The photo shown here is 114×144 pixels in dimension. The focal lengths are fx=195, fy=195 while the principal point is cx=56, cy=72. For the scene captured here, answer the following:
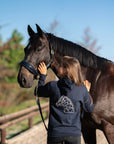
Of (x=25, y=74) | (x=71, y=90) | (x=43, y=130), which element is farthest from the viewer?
(x=43, y=130)

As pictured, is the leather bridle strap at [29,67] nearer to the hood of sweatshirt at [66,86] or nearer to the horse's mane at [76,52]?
the horse's mane at [76,52]

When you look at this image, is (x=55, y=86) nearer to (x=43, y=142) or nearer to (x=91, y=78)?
(x=91, y=78)

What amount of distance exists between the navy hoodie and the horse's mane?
2.49 feet

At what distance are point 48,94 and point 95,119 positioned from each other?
2.81ft

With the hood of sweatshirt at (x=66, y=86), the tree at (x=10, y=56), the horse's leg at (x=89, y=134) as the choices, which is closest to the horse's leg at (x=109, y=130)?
the horse's leg at (x=89, y=134)

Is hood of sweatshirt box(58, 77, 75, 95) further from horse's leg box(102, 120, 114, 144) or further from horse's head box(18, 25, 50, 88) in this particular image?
horse's leg box(102, 120, 114, 144)

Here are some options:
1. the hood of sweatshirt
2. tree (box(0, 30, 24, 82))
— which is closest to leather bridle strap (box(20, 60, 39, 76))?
A: the hood of sweatshirt

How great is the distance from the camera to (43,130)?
5770 mm

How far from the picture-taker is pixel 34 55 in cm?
247

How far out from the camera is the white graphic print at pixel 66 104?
193cm

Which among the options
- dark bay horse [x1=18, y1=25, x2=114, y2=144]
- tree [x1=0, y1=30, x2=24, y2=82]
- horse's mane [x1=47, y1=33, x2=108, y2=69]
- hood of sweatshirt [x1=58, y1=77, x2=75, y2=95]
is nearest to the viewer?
hood of sweatshirt [x1=58, y1=77, x2=75, y2=95]

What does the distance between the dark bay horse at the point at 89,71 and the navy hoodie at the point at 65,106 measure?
545mm

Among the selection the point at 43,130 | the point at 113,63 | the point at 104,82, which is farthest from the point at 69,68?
the point at 43,130

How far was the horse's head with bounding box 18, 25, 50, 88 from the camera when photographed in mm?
2375
